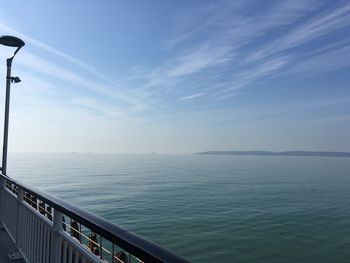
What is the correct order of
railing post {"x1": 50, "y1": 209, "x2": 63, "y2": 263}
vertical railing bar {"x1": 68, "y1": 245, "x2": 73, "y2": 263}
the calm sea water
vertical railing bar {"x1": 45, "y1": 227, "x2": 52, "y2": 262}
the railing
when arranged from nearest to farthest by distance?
1. the railing
2. vertical railing bar {"x1": 68, "y1": 245, "x2": 73, "y2": 263}
3. railing post {"x1": 50, "y1": 209, "x2": 63, "y2": 263}
4. vertical railing bar {"x1": 45, "y1": 227, "x2": 52, "y2": 262}
5. the calm sea water

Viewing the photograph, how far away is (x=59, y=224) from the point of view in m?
3.45

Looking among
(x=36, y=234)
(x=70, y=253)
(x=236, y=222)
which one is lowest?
(x=236, y=222)

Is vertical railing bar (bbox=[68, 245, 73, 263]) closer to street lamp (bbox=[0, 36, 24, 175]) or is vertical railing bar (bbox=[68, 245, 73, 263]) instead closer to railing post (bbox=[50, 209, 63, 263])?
railing post (bbox=[50, 209, 63, 263])

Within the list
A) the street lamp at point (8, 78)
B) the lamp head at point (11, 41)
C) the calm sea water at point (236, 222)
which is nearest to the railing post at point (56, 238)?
the street lamp at point (8, 78)

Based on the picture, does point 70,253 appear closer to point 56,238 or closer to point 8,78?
point 56,238

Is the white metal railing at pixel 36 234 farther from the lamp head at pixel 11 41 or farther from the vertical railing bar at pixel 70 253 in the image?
the lamp head at pixel 11 41

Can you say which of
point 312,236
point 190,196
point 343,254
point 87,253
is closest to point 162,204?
point 190,196

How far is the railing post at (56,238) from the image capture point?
3.39 m

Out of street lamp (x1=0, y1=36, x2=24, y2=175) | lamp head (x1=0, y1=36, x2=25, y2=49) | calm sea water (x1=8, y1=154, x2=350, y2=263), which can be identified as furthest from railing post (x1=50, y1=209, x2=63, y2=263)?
calm sea water (x1=8, y1=154, x2=350, y2=263)

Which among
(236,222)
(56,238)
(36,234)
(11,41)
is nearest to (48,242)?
(56,238)

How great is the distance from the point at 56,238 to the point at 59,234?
8cm

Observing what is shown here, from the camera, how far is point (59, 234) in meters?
3.42

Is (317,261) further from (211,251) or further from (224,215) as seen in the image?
(224,215)

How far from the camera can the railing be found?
1792 millimetres
